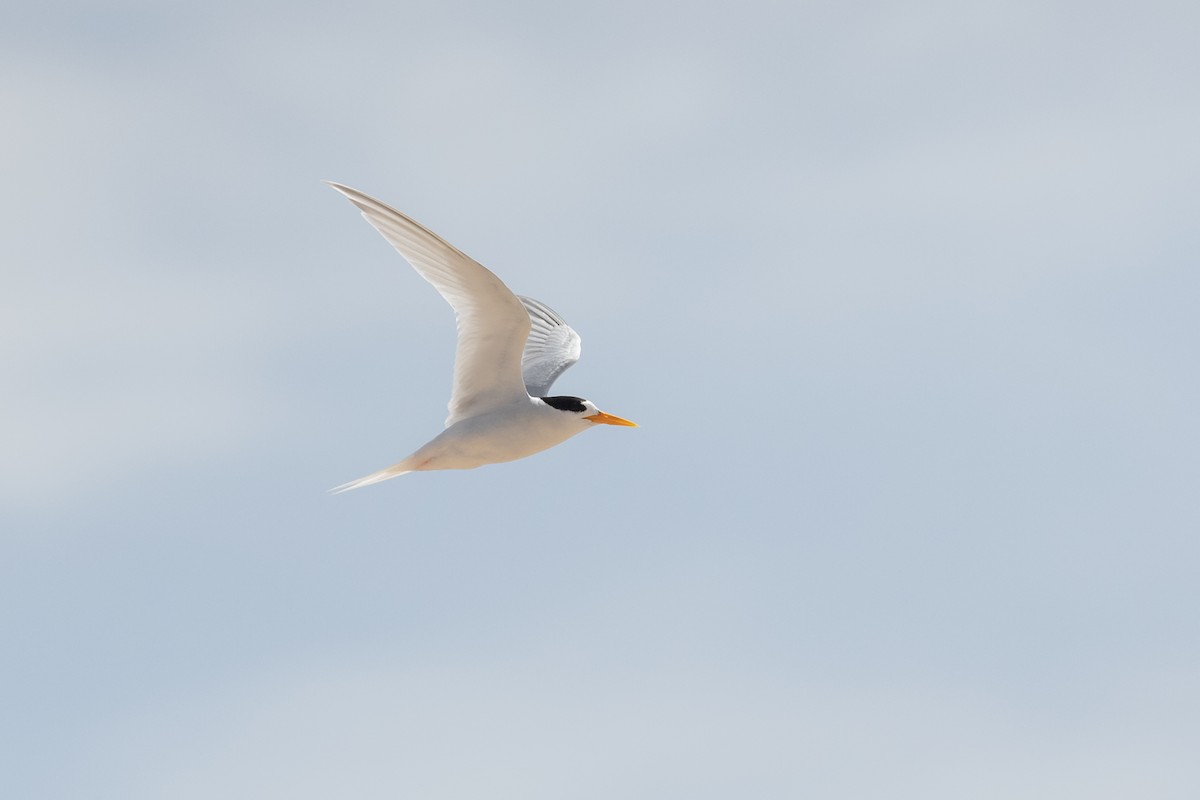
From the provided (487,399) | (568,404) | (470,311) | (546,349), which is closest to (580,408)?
(568,404)

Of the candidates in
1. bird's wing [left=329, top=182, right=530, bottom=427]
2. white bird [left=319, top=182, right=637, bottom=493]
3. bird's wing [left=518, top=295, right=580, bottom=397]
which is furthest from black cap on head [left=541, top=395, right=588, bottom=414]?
bird's wing [left=518, top=295, right=580, bottom=397]

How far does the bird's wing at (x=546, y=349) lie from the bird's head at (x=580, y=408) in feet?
5.99

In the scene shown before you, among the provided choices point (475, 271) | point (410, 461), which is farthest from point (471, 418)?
point (475, 271)

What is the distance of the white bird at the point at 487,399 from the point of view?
15367 mm

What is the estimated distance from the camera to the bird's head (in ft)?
53.7

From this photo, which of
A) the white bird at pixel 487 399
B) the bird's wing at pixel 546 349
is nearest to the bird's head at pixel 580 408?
the white bird at pixel 487 399

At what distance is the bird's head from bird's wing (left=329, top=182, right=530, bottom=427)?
0.36 metres

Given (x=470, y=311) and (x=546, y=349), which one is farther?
(x=546, y=349)

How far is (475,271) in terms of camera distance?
1491cm

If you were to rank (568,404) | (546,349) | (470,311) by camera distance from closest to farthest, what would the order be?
(470,311) → (568,404) → (546,349)

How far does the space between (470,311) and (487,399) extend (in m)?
1.16

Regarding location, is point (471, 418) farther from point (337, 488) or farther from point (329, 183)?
point (329, 183)

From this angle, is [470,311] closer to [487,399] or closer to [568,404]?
[487,399]

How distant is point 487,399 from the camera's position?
54.0ft
